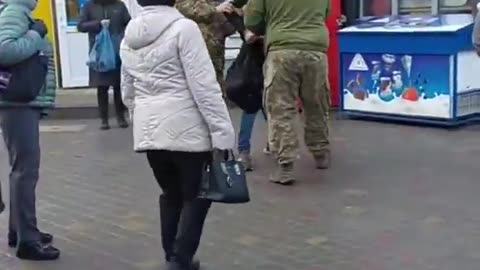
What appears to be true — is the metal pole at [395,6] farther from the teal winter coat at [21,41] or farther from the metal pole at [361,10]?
the teal winter coat at [21,41]

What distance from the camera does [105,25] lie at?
9.67 metres

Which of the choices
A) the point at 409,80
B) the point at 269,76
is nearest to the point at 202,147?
the point at 269,76

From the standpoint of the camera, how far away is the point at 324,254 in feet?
16.7

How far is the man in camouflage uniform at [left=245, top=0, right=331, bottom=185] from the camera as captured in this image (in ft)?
21.7

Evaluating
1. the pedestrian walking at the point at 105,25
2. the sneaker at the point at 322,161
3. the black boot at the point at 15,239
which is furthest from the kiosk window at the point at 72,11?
the black boot at the point at 15,239

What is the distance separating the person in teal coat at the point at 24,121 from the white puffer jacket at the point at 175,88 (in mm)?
676

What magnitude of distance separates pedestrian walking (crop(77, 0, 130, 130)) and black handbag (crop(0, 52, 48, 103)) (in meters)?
4.80

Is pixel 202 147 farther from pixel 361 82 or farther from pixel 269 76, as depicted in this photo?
pixel 361 82

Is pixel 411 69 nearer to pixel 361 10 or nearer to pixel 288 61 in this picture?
pixel 361 10

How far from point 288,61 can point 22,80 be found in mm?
2338

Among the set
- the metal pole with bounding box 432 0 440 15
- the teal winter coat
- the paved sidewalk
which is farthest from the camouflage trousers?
the metal pole with bounding box 432 0 440 15

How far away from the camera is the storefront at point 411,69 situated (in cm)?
862

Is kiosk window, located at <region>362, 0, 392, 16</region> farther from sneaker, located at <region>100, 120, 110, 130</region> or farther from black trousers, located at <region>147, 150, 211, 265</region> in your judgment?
black trousers, located at <region>147, 150, 211, 265</region>

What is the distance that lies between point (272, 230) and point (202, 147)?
1355mm
